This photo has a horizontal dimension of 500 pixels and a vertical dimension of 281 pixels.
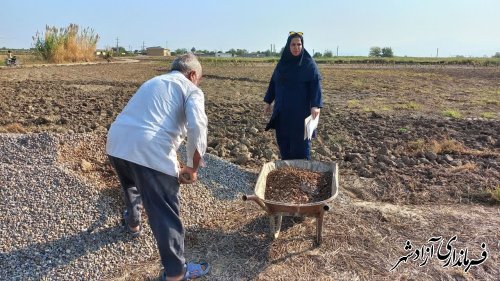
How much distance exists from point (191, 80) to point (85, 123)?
225 inches

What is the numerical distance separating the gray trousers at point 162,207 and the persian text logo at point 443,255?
171cm

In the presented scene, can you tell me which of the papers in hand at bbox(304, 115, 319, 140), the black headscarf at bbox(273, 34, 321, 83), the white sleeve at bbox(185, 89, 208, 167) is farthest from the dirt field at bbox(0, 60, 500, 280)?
the black headscarf at bbox(273, 34, 321, 83)

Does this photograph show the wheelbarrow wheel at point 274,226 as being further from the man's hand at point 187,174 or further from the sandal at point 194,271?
the man's hand at point 187,174

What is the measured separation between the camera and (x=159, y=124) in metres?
2.83

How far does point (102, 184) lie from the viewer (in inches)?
165

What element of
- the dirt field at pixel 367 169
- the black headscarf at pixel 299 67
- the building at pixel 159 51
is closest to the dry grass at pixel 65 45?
the dirt field at pixel 367 169

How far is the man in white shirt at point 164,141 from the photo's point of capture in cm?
280

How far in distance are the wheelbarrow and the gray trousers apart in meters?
0.55

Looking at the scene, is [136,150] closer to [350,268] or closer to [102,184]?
[102,184]

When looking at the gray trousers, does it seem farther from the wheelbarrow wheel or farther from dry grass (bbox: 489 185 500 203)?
dry grass (bbox: 489 185 500 203)

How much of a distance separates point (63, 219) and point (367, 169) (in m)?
3.85

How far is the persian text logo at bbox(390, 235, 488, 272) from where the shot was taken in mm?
3549

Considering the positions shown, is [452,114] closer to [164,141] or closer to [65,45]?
[164,141]

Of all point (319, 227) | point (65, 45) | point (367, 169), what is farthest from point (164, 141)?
point (65, 45)
